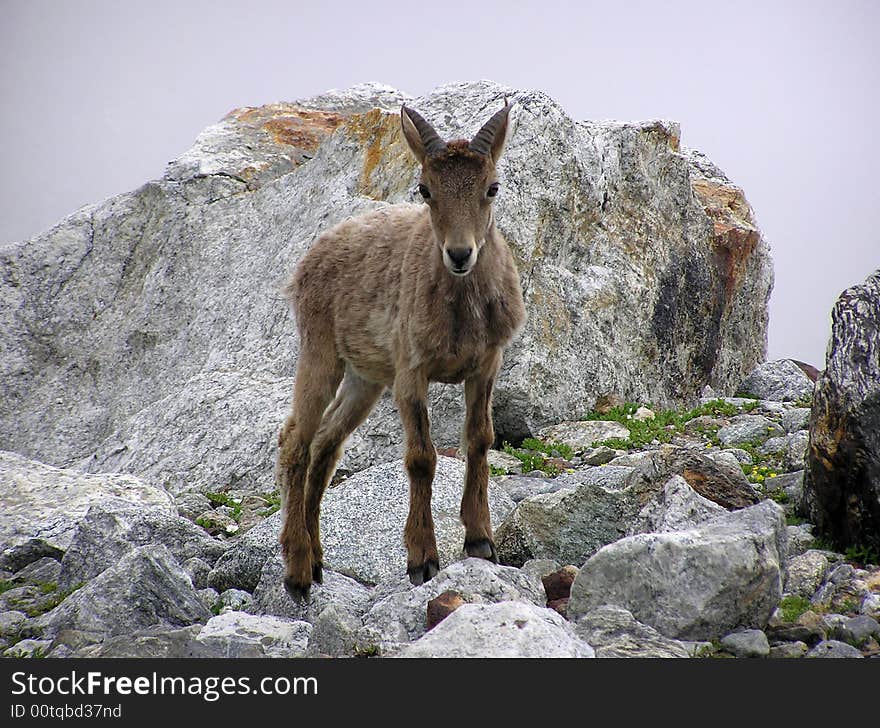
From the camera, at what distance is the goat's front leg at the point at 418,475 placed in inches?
270

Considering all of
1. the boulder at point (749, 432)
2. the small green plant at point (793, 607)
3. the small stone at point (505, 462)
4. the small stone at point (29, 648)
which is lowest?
the small stone at point (29, 648)

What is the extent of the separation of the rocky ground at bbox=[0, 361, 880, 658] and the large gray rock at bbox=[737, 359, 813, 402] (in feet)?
11.3

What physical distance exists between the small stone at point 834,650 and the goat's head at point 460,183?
342 cm

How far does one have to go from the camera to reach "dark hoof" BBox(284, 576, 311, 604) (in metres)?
7.43

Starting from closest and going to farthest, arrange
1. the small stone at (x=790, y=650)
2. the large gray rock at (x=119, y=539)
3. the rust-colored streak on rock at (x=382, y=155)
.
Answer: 1. the small stone at (x=790, y=650)
2. the large gray rock at (x=119, y=539)
3. the rust-colored streak on rock at (x=382, y=155)

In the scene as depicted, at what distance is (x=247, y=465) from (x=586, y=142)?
287 inches

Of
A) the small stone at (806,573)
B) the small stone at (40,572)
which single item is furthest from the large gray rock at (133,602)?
the small stone at (806,573)

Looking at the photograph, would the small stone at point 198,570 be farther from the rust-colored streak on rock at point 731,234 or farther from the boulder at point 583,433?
the rust-colored streak on rock at point 731,234

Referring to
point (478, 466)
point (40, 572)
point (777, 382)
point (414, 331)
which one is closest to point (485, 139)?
point (414, 331)

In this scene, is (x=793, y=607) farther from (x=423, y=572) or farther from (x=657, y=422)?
(x=657, y=422)

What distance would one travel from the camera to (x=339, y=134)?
15.7m

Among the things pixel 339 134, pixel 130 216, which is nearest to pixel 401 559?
pixel 339 134

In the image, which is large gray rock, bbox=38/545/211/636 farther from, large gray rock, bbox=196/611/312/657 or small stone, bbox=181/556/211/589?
small stone, bbox=181/556/211/589

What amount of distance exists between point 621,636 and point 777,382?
11.4m
